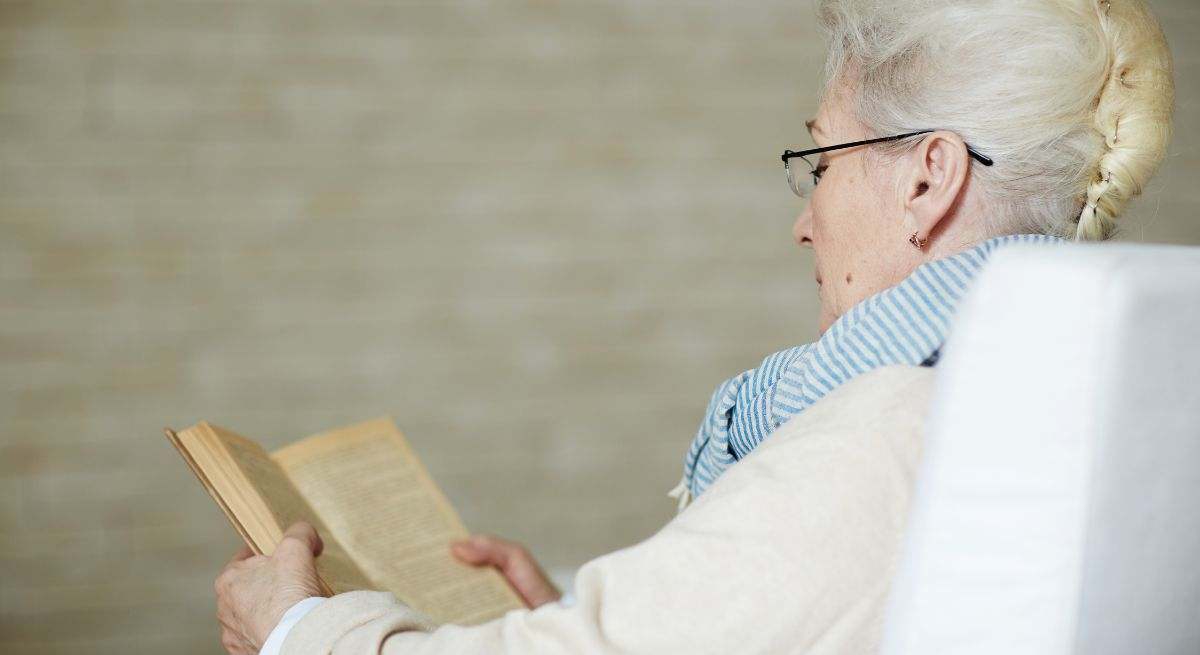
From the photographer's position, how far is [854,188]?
134 cm

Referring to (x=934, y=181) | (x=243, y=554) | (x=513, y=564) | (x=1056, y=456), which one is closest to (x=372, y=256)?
(x=513, y=564)

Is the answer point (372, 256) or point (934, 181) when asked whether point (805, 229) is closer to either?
point (934, 181)

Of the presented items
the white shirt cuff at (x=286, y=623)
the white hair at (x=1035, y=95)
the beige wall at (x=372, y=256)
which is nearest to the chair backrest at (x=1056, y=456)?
the white hair at (x=1035, y=95)

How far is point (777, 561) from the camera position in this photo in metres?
0.92

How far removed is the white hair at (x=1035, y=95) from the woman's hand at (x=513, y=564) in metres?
0.83

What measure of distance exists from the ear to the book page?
0.79m

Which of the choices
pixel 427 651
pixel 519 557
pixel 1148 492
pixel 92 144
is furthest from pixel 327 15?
pixel 1148 492

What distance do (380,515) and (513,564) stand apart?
0.79 feet

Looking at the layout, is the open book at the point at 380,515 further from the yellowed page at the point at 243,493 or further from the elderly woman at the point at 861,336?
the elderly woman at the point at 861,336

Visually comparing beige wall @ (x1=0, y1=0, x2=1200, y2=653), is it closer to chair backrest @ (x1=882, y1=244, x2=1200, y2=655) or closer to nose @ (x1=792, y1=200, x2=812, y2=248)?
nose @ (x1=792, y1=200, x2=812, y2=248)

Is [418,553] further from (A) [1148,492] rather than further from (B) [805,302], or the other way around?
(B) [805,302]

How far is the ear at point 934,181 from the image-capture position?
123cm

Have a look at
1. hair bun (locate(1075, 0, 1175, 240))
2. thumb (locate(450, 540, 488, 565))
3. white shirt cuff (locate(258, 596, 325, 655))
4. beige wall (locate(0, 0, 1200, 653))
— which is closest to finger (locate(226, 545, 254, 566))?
white shirt cuff (locate(258, 596, 325, 655))

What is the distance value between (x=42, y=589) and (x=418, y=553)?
218cm
